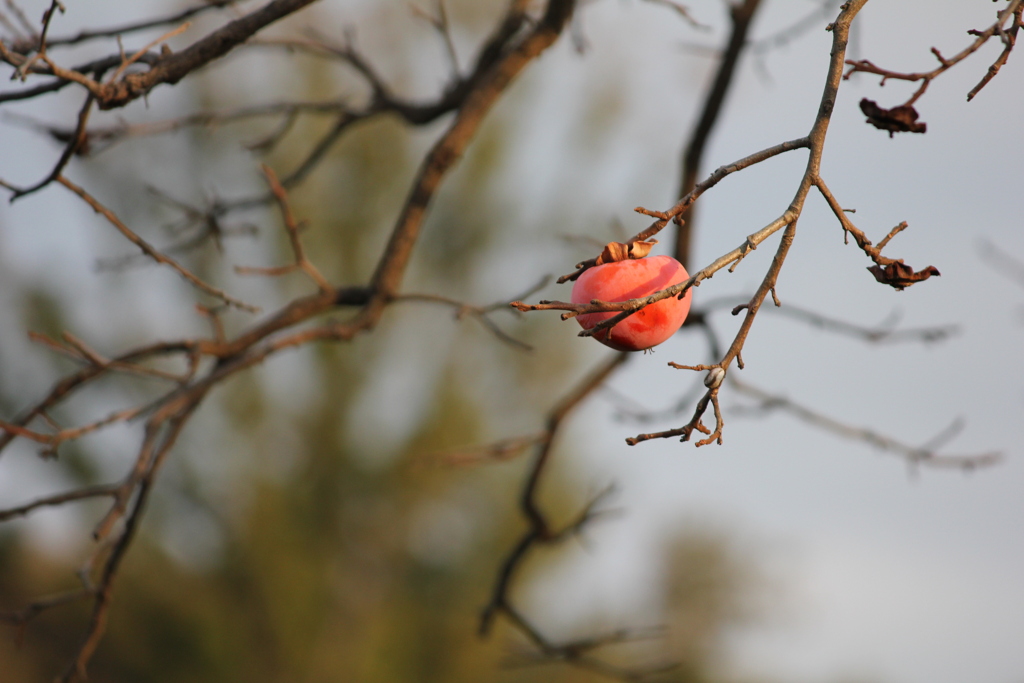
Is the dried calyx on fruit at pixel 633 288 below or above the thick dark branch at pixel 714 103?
below

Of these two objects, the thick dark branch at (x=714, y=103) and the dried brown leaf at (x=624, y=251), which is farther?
the thick dark branch at (x=714, y=103)

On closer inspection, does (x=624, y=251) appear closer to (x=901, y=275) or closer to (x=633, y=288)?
(x=633, y=288)

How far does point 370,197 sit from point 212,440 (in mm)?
3655

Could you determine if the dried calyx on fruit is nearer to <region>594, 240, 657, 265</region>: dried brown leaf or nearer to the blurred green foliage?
<region>594, 240, 657, 265</region>: dried brown leaf

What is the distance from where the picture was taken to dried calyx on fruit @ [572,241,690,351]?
1.19m

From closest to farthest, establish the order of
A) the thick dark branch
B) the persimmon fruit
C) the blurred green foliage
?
the persimmon fruit → the thick dark branch → the blurred green foliage

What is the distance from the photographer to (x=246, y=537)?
10.2 m

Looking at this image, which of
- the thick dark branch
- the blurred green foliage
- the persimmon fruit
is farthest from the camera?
the blurred green foliage

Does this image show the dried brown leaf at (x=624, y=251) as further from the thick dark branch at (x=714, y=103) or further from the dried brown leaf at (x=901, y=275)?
the thick dark branch at (x=714, y=103)

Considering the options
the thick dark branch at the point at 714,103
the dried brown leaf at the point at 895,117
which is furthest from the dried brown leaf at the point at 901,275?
the thick dark branch at the point at 714,103

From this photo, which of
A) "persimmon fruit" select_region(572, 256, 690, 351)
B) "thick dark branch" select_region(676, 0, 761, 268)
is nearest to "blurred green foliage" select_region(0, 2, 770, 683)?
"thick dark branch" select_region(676, 0, 761, 268)

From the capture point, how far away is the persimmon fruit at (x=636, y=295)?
1193mm

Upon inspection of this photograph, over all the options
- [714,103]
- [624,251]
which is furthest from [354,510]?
[624,251]

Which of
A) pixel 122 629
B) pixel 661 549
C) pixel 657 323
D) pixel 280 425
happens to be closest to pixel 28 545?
pixel 122 629
